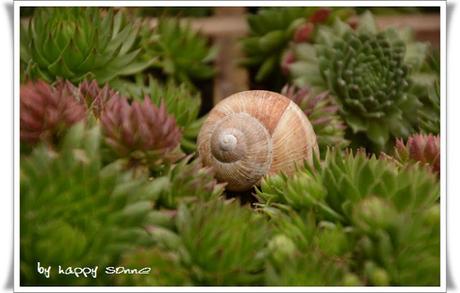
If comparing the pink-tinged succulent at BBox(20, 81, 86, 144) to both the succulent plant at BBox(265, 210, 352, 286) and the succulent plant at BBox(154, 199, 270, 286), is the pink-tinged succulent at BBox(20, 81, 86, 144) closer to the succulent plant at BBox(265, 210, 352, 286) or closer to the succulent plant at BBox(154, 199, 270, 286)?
the succulent plant at BBox(154, 199, 270, 286)

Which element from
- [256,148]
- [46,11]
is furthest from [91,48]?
[256,148]

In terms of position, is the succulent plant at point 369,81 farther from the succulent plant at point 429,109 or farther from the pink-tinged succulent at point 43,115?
the pink-tinged succulent at point 43,115

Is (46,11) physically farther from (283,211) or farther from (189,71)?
(283,211)

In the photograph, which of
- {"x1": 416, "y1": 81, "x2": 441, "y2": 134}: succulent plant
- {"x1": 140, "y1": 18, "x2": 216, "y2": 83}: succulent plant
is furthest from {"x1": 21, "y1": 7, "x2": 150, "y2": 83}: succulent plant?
{"x1": 416, "y1": 81, "x2": 441, "y2": 134}: succulent plant

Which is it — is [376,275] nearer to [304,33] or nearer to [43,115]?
[43,115]

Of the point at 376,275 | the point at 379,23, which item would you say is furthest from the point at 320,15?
the point at 376,275

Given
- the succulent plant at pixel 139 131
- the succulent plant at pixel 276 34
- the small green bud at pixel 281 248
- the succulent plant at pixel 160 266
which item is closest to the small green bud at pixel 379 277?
the small green bud at pixel 281 248
